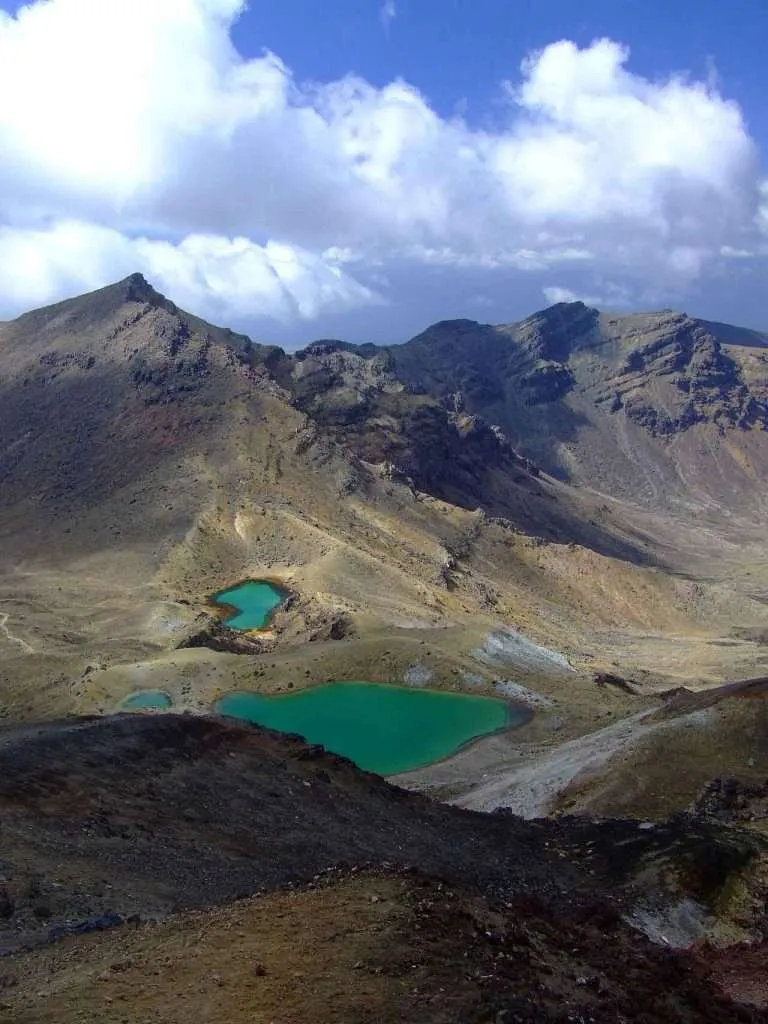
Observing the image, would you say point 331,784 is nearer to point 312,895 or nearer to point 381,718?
point 312,895

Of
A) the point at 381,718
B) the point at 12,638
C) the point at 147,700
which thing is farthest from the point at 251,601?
the point at 381,718

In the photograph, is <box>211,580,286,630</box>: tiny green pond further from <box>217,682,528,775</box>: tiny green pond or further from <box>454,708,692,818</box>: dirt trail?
<box>454,708,692,818</box>: dirt trail

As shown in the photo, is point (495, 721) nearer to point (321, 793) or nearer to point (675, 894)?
point (321, 793)

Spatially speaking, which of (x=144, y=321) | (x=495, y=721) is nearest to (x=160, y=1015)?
(x=495, y=721)

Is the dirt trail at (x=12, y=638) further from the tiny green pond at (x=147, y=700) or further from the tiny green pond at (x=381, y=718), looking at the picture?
the tiny green pond at (x=381, y=718)

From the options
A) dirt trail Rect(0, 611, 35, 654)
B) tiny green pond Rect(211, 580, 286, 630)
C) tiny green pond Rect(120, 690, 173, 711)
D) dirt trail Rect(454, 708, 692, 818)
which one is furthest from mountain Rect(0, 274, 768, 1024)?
Answer: tiny green pond Rect(211, 580, 286, 630)
